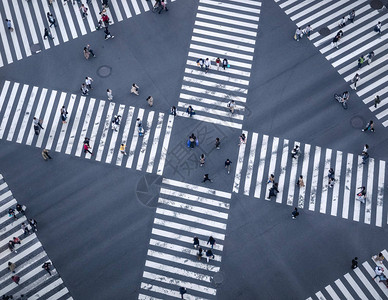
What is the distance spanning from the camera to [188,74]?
146ft

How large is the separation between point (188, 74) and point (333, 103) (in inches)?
489

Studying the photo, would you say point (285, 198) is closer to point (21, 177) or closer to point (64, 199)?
point (64, 199)

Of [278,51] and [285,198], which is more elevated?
[278,51]

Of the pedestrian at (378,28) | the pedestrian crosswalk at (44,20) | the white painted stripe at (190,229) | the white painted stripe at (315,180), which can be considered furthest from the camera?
the pedestrian crosswalk at (44,20)

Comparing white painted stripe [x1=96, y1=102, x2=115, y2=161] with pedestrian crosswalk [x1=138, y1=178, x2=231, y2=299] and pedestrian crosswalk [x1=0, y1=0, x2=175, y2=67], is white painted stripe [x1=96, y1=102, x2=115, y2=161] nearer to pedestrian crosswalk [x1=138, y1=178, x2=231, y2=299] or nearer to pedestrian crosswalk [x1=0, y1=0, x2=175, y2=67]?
pedestrian crosswalk [x1=138, y1=178, x2=231, y2=299]

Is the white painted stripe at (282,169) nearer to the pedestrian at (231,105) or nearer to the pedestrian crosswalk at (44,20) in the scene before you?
the pedestrian at (231,105)

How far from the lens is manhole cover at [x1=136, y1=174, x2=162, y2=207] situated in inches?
1558

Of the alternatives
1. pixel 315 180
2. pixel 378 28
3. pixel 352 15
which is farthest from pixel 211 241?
pixel 378 28

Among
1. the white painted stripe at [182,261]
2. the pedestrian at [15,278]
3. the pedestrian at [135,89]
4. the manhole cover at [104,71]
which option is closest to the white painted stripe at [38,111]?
the manhole cover at [104,71]

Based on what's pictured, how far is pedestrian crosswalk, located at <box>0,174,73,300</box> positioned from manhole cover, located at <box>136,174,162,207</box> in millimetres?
8192

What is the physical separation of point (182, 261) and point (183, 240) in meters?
1.55

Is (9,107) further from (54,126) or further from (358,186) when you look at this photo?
(358,186)

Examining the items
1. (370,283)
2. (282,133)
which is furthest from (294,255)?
(282,133)

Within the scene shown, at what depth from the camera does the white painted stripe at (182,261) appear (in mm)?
37319
